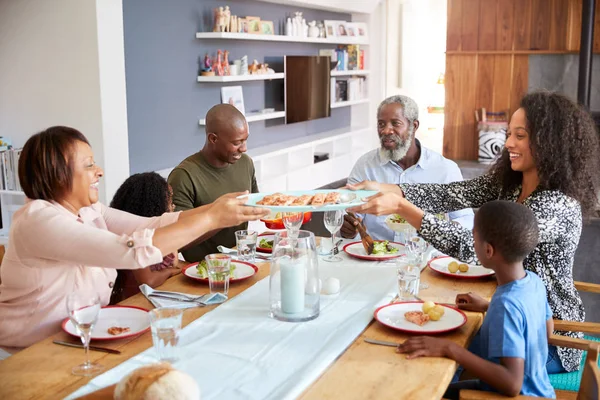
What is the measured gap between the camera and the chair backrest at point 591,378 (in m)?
1.59

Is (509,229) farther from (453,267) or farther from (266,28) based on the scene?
(266,28)

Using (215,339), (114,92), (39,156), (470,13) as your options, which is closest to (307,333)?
(215,339)

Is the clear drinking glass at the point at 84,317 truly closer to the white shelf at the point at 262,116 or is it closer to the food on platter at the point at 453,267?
the food on platter at the point at 453,267

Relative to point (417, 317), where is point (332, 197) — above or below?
above

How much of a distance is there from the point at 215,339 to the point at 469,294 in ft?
2.58

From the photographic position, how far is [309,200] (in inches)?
96.5

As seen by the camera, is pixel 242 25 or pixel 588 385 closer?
pixel 588 385

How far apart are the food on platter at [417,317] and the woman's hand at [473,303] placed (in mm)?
182

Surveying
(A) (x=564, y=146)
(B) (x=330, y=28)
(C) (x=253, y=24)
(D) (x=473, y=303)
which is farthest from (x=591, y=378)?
(B) (x=330, y=28)

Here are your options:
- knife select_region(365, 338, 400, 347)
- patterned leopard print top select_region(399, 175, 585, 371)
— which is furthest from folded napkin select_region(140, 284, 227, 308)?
patterned leopard print top select_region(399, 175, 585, 371)

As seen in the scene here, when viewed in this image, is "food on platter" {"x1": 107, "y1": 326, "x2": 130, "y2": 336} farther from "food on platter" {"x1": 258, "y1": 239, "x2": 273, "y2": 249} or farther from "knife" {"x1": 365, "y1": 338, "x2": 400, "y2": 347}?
"food on platter" {"x1": 258, "y1": 239, "x2": 273, "y2": 249}

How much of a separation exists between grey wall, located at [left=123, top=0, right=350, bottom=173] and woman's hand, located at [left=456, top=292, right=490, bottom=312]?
332 cm

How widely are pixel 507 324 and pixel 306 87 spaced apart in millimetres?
5346

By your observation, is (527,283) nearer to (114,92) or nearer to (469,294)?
(469,294)
